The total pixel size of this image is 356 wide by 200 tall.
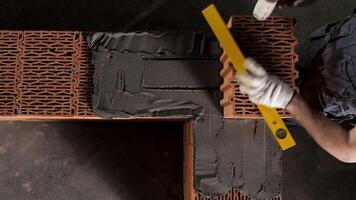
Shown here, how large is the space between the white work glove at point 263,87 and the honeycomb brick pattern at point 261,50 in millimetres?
81

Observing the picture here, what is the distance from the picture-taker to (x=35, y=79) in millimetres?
2051

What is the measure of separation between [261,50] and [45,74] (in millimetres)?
948

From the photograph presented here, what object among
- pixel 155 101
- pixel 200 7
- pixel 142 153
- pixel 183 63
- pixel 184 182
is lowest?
A: pixel 184 182

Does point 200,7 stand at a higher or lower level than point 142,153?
higher

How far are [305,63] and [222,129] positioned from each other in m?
0.61

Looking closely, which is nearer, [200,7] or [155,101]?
[155,101]

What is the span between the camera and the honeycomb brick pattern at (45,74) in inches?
80.5

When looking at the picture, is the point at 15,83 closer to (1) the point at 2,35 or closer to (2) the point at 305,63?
(1) the point at 2,35

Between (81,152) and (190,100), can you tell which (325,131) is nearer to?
(190,100)

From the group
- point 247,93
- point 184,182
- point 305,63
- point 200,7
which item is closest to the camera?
point 247,93

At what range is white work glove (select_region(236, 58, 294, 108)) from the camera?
1.73 metres

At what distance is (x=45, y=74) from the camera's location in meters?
2.06

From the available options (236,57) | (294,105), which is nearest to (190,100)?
(236,57)

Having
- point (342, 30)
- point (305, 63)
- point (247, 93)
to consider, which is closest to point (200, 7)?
point (305, 63)
